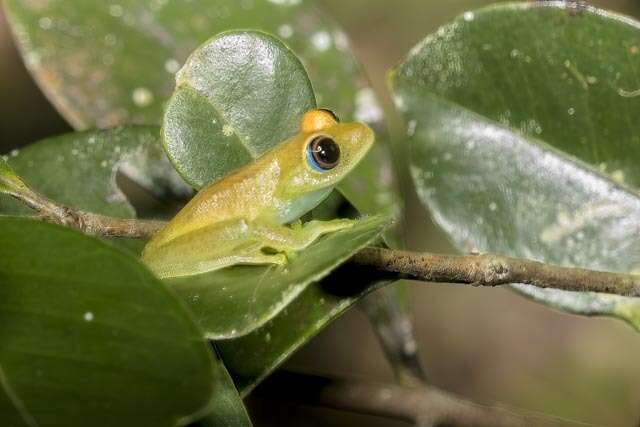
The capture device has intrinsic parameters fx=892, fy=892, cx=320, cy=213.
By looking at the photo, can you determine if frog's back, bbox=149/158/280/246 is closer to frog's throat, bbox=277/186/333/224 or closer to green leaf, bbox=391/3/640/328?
frog's throat, bbox=277/186/333/224

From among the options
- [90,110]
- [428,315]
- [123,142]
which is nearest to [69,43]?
[90,110]

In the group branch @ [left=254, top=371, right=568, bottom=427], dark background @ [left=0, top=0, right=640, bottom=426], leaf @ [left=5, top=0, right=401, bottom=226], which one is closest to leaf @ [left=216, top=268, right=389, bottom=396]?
branch @ [left=254, top=371, right=568, bottom=427]

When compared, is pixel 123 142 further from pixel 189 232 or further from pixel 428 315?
pixel 428 315

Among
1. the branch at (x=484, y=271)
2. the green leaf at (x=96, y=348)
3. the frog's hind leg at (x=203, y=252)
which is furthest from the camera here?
the frog's hind leg at (x=203, y=252)

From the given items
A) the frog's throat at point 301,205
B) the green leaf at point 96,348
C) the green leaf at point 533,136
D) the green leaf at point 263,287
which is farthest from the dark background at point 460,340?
the green leaf at point 96,348

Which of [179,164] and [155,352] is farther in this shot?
[179,164]

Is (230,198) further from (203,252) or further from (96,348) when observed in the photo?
(96,348)

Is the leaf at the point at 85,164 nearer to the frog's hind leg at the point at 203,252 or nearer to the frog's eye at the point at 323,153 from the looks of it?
the frog's hind leg at the point at 203,252
